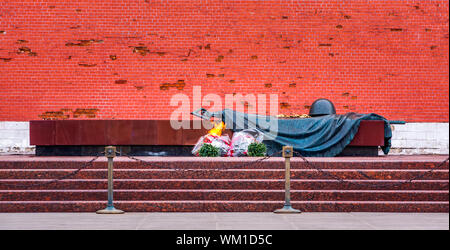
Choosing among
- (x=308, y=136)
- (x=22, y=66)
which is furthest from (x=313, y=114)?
(x=22, y=66)

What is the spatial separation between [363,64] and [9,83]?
750 centimetres

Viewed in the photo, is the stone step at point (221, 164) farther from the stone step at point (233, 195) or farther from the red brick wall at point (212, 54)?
the red brick wall at point (212, 54)

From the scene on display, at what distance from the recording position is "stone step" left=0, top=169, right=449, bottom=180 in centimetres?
705

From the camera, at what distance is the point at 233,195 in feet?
22.2

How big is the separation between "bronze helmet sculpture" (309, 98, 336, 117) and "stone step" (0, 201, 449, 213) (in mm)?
3650

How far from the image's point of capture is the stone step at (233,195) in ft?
22.1

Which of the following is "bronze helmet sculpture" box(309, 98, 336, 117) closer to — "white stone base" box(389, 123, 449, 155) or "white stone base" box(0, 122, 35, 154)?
"white stone base" box(389, 123, 449, 155)

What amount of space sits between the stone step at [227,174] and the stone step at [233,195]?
0.31 metres

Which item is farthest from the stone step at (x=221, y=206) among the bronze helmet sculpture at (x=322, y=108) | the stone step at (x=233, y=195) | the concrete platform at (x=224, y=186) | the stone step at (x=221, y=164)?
the bronze helmet sculpture at (x=322, y=108)

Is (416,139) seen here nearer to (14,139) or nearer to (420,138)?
(420,138)

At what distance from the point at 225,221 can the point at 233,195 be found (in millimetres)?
1088

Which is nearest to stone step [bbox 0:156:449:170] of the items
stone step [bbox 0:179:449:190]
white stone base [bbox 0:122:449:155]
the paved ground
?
stone step [bbox 0:179:449:190]

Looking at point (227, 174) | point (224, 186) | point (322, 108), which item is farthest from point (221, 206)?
point (322, 108)

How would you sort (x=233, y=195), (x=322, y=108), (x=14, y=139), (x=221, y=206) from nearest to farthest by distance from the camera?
Answer: (x=221, y=206)
(x=233, y=195)
(x=322, y=108)
(x=14, y=139)
